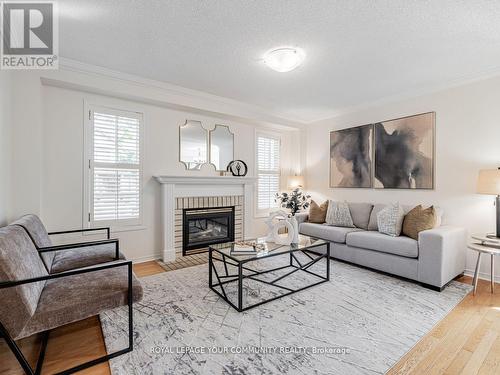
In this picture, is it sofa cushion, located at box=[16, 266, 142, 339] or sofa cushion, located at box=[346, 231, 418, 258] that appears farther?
sofa cushion, located at box=[346, 231, 418, 258]

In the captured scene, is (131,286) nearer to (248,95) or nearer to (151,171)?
(151,171)

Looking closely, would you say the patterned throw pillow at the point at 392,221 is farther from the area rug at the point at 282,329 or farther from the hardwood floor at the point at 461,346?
the hardwood floor at the point at 461,346

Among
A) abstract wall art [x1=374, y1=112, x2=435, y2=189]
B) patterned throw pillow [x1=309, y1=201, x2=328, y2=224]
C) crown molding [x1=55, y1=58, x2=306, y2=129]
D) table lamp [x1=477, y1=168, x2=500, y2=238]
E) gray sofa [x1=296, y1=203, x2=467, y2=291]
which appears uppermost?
crown molding [x1=55, y1=58, x2=306, y2=129]

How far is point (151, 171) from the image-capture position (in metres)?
3.76

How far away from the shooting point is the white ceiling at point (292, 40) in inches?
78.7

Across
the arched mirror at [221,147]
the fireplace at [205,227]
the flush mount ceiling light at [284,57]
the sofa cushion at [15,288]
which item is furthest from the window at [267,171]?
the sofa cushion at [15,288]

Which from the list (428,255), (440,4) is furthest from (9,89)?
(428,255)

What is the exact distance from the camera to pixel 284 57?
8.42ft

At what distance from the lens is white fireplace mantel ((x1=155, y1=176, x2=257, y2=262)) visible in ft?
12.3

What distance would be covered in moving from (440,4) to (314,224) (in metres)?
3.04

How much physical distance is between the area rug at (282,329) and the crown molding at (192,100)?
8.57 ft

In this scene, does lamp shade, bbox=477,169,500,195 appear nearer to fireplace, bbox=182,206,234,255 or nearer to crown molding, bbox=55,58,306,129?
crown molding, bbox=55,58,306,129

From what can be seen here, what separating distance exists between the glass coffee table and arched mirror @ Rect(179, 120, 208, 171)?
5.78ft

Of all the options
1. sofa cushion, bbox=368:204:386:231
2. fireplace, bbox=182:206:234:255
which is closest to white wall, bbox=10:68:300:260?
fireplace, bbox=182:206:234:255
